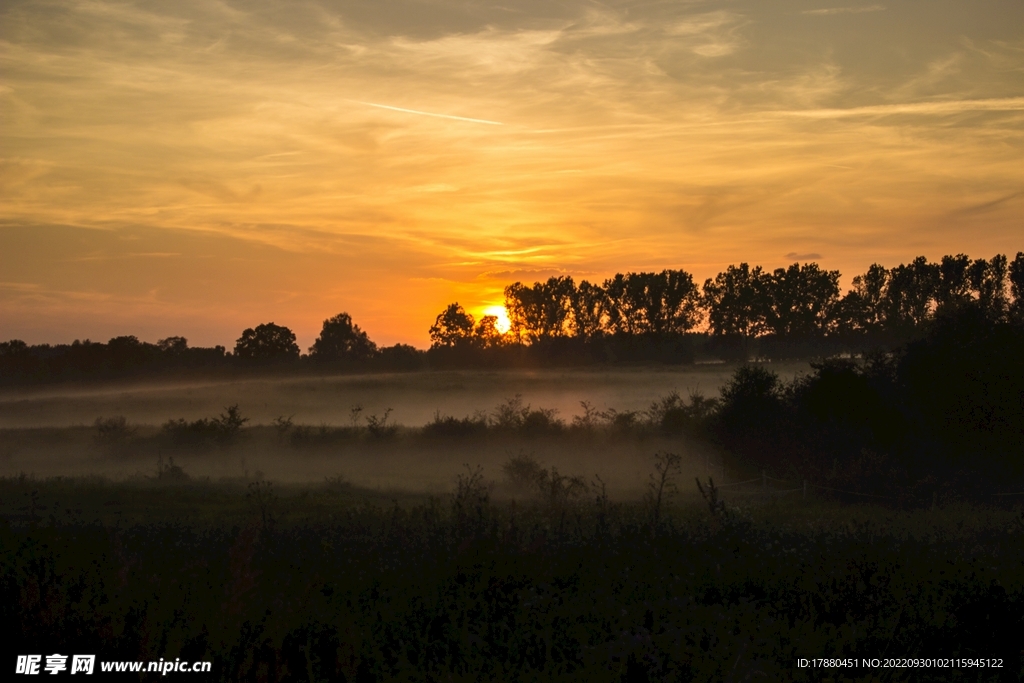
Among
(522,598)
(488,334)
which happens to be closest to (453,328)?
(488,334)

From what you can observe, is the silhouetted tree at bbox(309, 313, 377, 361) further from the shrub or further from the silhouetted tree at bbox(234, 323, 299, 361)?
the shrub

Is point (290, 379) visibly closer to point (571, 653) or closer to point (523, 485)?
point (523, 485)

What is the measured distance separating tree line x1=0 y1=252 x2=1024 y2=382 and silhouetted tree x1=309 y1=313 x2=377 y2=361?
128 mm

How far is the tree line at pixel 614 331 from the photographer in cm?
7869

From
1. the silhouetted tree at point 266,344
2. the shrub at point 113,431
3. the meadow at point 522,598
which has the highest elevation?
the silhouetted tree at point 266,344

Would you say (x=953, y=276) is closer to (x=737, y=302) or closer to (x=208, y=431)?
(x=737, y=302)

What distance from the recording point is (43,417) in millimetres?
63906

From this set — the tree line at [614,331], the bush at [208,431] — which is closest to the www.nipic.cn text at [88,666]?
the bush at [208,431]

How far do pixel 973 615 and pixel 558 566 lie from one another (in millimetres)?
4303

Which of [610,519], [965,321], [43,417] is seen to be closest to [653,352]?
[965,321]

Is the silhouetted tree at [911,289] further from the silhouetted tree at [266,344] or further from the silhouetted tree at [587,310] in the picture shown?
the silhouetted tree at [266,344]

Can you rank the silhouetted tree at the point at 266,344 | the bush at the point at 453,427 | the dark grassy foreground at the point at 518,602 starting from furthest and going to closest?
the silhouetted tree at the point at 266,344, the bush at the point at 453,427, the dark grassy foreground at the point at 518,602

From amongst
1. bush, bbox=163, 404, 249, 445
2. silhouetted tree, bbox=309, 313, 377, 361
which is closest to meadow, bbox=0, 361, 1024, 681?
bush, bbox=163, 404, 249, 445

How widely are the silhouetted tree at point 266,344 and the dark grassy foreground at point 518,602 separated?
8026 centimetres
